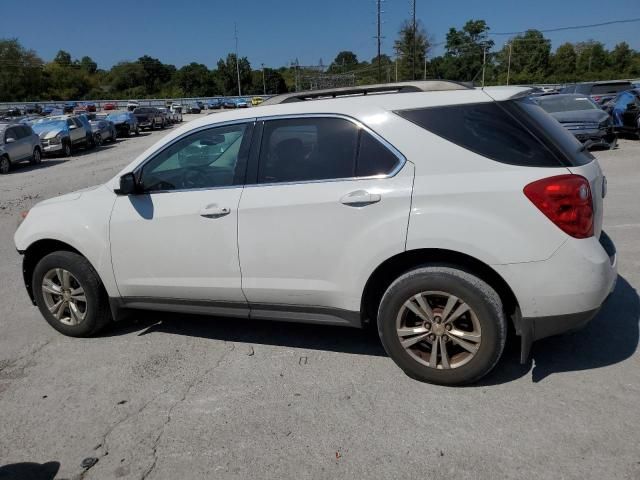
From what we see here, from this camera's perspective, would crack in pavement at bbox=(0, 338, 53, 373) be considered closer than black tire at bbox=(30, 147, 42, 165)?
Yes

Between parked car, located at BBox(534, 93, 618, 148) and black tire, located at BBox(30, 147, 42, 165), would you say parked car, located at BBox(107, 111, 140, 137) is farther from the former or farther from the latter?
parked car, located at BBox(534, 93, 618, 148)

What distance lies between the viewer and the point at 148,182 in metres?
4.29

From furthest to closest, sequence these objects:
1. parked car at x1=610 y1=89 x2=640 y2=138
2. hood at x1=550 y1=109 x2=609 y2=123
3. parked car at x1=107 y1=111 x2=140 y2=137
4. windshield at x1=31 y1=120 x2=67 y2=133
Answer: parked car at x1=107 y1=111 x2=140 y2=137, windshield at x1=31 y1=120 x2=67 y2=133, parked car at x1=610 y1=89 x2=640 y2=138, hood at x1=550 y1=109 x2=609 y2=123

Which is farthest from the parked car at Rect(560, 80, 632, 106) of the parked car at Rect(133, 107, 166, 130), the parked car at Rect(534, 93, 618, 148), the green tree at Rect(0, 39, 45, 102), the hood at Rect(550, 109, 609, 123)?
the green tree at Rect(0, 39, 45, 102)

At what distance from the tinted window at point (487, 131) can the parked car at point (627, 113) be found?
56.1 feet

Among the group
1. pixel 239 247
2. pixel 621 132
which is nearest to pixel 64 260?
pixel 239 247

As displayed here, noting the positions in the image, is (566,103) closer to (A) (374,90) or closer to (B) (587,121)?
(B) (587,121)

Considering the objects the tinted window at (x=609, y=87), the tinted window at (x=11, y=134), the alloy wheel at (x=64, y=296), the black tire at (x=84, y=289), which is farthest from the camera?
the tinted window at (x=609, y=87)

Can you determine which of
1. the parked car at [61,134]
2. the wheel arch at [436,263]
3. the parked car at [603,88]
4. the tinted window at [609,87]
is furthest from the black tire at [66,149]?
the wheel arch at [436,263]

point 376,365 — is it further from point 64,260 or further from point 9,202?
point 9,202

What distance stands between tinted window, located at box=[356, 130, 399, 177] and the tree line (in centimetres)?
6216

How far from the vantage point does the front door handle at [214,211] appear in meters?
3.88

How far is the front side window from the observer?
4.02 meters

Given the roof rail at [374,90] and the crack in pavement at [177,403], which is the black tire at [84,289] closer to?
the crack in pavement at [177,403]
